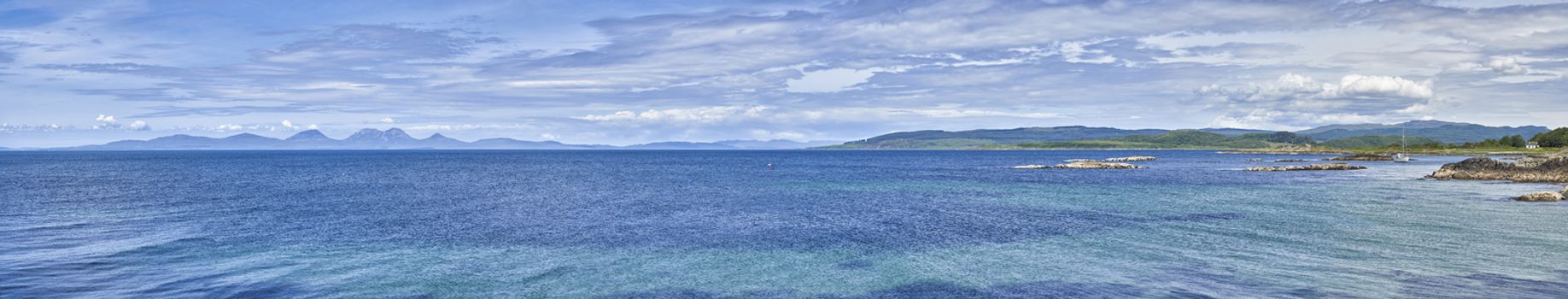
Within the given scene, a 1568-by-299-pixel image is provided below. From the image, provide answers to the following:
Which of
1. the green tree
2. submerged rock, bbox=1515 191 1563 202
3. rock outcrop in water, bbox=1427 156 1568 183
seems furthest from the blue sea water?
the green tree

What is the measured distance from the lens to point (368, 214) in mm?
45750

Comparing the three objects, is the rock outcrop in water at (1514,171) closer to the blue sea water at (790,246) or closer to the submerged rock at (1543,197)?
the blue sea water at (790,246)

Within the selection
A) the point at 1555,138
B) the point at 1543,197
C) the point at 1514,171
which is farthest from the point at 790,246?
the point at 1555,138

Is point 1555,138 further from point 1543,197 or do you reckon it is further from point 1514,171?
point 1543,197

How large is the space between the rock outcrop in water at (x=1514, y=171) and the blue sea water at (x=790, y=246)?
654 inches

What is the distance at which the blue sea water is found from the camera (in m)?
23.5

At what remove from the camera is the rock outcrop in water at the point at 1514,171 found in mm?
70113

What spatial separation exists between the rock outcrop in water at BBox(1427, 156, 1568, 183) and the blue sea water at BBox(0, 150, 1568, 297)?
16616 mm

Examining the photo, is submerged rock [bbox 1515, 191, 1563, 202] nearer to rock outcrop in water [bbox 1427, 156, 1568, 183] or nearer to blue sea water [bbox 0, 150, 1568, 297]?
blue sea water [bbox 0, 150, 1568, 297]

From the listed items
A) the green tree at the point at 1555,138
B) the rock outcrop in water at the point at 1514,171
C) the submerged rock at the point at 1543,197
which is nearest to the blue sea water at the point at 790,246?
the submerged rock at the point at 1543,197

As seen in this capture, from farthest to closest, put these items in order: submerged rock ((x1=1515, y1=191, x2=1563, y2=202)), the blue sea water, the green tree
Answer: the green tree < submerged rock ((x1=1515, y1=191, x2=1563, y2=202)) < the blue sea water

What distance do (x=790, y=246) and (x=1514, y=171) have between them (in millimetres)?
73531

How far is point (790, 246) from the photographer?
32188 millimetres

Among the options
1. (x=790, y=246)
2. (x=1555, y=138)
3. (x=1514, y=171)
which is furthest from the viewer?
(x=1555, y=138)
